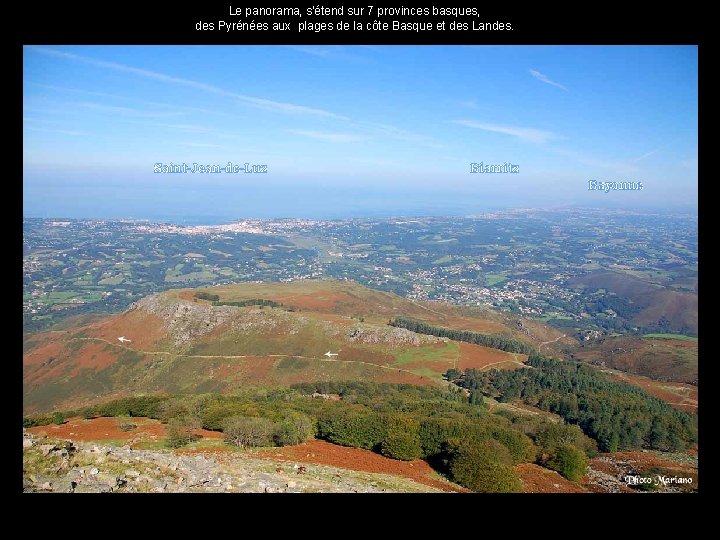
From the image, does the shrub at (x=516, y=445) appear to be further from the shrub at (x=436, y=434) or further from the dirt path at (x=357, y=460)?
the dirt path at (x=357, y=460)

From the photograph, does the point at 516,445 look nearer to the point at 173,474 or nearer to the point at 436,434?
the point at 436,434

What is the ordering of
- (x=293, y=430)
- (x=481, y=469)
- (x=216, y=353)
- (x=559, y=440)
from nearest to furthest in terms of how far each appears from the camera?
1. (x=481, y=469)
2. (x=293, y=430)
3. (x=559, y=440)
4. (x=216, y=353)

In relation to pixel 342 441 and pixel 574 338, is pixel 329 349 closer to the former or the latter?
pixel 342 441

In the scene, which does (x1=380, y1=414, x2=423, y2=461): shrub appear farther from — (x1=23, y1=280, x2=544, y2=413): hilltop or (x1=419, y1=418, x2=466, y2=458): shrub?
(x1=23, y1=280, x2=544, y2=413): hilltop

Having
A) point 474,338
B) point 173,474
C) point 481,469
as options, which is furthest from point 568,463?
point 474,338

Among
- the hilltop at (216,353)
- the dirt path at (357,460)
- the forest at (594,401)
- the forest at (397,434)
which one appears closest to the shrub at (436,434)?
the forest at (397,434)

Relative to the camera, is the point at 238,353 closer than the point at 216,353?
Yes

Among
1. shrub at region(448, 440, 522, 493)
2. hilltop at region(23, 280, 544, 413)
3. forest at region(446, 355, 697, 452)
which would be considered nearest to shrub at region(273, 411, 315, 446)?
shrub at region(448, 440, 522, 493)
